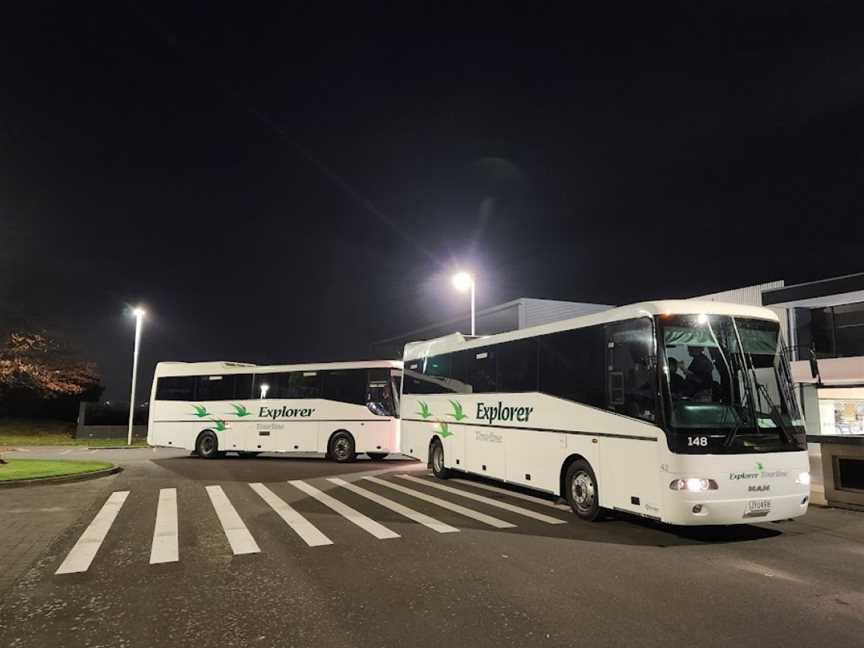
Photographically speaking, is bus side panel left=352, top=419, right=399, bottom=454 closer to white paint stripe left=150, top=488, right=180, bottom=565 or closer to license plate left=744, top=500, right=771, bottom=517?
white paint stripe left=150, top=488, right=180, bottom=565

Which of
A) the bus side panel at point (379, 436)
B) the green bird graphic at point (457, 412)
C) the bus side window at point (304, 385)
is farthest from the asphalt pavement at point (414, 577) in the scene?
the bus side window at point (304, 385)

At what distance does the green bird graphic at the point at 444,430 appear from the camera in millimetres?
14805

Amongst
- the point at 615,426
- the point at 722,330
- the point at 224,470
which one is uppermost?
the point at 722,330

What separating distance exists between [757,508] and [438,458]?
8741mm

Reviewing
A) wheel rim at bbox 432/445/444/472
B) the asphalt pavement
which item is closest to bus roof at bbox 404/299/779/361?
the asphalt pavement

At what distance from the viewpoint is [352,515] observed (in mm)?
9945

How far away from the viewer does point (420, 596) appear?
5609 millimetres

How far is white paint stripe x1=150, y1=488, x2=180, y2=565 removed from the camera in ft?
→ 23.7

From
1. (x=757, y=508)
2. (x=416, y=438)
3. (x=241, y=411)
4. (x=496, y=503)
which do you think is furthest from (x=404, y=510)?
(x=241, y=411)

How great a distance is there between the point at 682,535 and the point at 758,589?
2.72 m

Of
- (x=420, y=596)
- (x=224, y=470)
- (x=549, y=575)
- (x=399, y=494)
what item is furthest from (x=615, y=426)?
(x=224, y=470)

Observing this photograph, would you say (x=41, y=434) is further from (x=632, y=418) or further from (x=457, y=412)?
(x=632, y=418)

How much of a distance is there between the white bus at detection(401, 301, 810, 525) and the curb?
1150cm

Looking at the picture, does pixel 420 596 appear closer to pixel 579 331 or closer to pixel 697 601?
pixel 697 601
